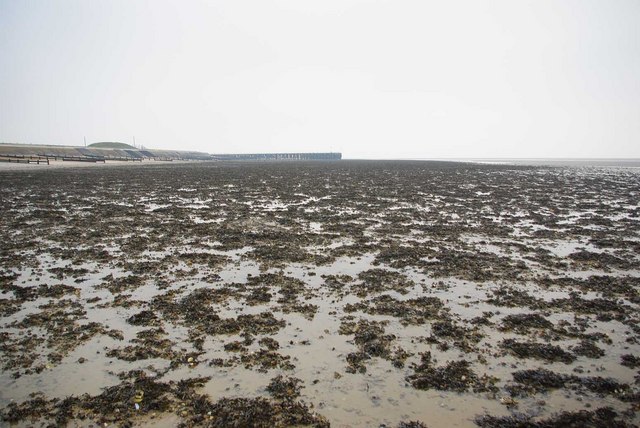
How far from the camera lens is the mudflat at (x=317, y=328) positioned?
421 centimetres

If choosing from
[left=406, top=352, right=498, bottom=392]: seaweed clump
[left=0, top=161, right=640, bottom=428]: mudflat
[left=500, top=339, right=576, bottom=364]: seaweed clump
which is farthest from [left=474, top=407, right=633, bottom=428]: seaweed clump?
[left=500, top=339, right=576, bottom=364]: seaweed clump

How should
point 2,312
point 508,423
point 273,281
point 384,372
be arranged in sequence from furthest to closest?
point 273,281
point 2,312
point 384,372
point 508,423

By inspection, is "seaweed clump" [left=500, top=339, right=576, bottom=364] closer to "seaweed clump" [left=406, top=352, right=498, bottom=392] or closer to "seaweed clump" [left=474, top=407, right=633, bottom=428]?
"seaweed clump" [left=406, top=352, right=498, bottom=392]

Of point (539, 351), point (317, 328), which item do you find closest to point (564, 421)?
point (539, 351)

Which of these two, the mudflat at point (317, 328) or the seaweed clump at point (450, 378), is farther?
the seaweed clump at point (450, 378)

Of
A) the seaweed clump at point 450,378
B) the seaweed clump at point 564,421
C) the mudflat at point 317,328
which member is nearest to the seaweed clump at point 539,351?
the mudflat at point 317,328

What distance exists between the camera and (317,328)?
620cm

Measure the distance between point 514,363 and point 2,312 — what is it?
833 cm

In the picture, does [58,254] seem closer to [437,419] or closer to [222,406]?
[222,406]

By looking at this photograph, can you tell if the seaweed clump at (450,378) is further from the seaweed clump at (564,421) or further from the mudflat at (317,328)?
the seaweed clump at (564,421)

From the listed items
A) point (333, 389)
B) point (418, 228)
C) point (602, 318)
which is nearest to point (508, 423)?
point (333, 389)

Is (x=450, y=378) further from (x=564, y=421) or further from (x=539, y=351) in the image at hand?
(x=539, y=351)

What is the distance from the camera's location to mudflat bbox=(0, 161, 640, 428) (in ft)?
13.8

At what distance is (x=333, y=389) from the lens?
4.54m
